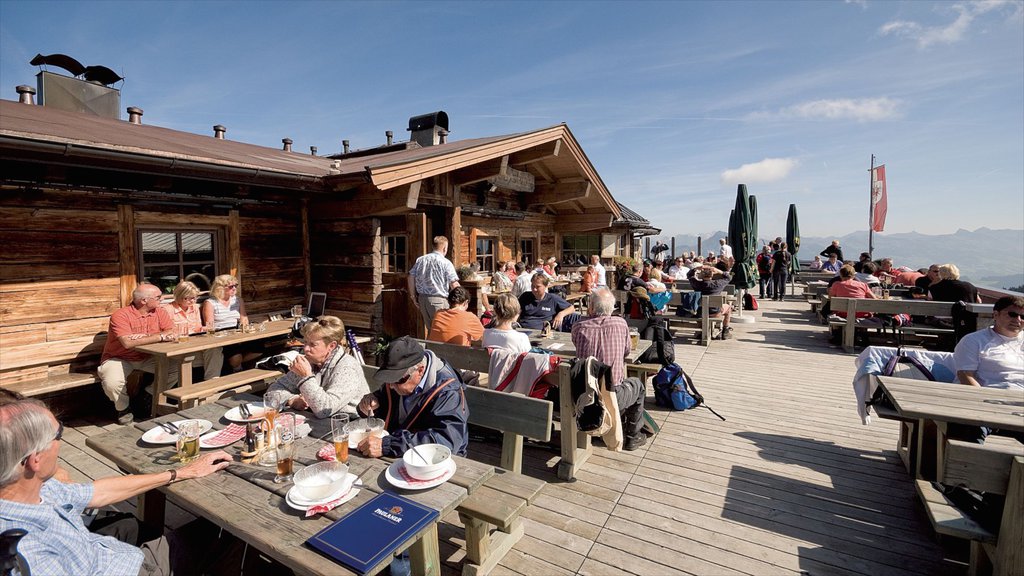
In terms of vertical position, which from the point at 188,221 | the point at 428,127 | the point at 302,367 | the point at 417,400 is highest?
the point at 428,127

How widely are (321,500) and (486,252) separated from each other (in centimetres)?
904

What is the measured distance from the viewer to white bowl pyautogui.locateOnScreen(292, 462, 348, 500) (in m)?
1.92

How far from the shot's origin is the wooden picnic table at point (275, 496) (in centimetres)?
167

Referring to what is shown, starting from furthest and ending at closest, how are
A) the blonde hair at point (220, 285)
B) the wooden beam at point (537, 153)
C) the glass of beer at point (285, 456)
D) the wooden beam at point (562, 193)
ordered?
1. the wooden beam at point (562, 193)
2. the wooden beam at point (537, 153)
3. the blonde hair at point (220, 285)
4. the glass of beer at point (285, 456)

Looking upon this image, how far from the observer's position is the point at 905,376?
3758 millimetres

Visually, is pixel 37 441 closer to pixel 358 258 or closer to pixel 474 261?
pixel 358 258

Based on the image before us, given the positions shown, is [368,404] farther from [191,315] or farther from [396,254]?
[396,254]

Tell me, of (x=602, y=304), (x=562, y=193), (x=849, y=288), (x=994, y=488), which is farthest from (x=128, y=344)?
(x=849, y=288)

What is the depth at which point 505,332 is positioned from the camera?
4008 millimetres

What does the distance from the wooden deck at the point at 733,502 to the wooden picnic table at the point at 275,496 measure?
87 centimetres

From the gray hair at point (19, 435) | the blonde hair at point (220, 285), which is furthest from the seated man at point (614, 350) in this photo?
the blonde hair at point (220, 285)

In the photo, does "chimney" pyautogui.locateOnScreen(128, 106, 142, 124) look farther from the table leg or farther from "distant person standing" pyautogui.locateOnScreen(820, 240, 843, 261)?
"distant person standing" pyautogui.locateOnScreen(820, 240, 843, 261)

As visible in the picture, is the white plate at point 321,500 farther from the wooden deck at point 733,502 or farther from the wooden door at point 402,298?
the wooden door at point 402,298

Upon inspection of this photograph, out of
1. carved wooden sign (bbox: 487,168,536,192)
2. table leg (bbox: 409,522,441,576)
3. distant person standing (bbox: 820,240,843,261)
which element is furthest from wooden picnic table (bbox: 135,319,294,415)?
distant person standing (bbox: 820,240,843,261)
